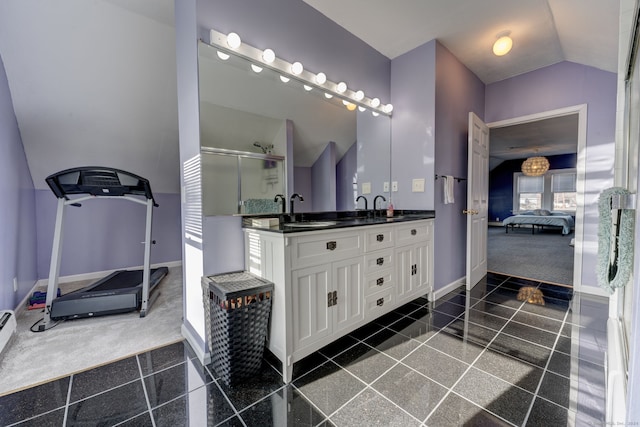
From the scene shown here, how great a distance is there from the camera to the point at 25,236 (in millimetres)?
2898

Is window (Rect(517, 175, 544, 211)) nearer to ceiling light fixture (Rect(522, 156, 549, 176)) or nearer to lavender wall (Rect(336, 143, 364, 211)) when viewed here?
ceiling light fixture (Rect(522, 156, 549, 176))

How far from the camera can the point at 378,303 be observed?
2.18 metres

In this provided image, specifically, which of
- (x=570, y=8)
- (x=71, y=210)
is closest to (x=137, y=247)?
(x=71, y=210)

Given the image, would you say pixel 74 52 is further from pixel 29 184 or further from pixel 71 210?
pixel 71 210

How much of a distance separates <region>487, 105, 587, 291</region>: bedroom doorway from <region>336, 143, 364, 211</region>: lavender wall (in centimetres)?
230

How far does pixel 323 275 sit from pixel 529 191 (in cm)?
1071

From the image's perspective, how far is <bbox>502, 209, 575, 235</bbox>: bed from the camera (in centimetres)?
743

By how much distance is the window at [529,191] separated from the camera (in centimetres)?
909

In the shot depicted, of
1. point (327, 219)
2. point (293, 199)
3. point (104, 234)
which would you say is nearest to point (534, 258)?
point (327, 219)

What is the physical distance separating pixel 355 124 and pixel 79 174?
2710mm

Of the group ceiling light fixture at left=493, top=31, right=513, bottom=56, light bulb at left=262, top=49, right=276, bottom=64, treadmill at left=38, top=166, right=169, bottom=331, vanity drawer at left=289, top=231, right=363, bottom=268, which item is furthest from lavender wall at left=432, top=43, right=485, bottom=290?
treadmill at left=38, top=166, right=169, bottom=331

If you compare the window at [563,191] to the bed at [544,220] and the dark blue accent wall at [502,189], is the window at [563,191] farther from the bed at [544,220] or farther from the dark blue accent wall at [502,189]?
the dark blue accent wall at [502,189]

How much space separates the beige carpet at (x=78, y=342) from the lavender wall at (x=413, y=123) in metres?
2.71

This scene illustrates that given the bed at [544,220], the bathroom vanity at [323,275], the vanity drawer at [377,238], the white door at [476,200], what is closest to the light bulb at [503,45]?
the white door at [476,200]
